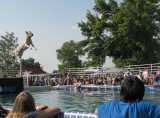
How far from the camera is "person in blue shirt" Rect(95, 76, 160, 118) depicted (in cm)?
227

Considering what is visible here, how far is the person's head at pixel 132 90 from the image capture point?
2.32 meters

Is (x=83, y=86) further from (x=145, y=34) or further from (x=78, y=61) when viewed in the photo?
(x=78, y=61)

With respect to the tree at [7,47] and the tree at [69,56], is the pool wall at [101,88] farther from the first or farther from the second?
the tree at [69,56]

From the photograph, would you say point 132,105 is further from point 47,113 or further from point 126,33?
point 126,33

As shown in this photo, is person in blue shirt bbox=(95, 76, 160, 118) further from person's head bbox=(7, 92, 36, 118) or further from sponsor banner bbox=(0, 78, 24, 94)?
sponsor banner bbox=(0, 78, 24, 94)

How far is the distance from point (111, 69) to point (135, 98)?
25560mm

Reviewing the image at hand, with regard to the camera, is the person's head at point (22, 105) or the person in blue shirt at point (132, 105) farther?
the person's head at point (22, 105)

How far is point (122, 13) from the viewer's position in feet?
104

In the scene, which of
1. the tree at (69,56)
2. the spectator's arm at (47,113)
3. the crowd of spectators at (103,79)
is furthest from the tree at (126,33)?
the tree at (69,56)

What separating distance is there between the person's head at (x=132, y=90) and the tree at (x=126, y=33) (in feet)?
93.8

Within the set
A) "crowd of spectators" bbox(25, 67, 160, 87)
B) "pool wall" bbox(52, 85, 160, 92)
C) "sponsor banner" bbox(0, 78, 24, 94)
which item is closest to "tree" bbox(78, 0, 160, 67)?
"crowd of spectators" bbox(25, 67, 160, 87)

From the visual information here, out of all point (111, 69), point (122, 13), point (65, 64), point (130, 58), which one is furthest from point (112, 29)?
point (65, 64)

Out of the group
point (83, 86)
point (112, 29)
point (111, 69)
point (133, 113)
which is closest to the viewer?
point (133, 113)

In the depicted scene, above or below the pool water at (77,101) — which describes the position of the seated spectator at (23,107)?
above
